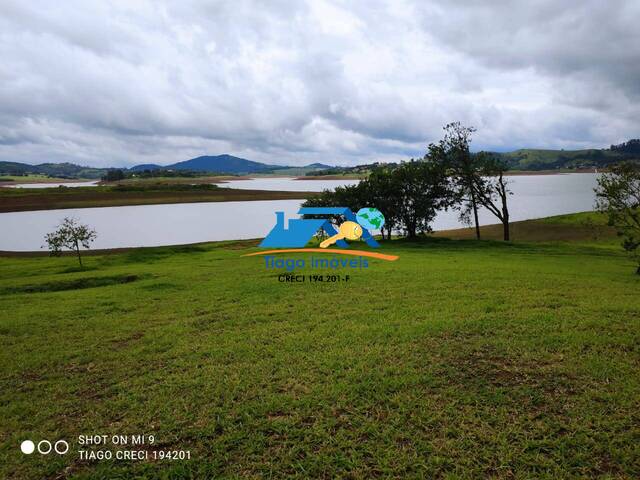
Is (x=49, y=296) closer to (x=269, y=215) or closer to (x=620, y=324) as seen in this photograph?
(x=620, y=324)

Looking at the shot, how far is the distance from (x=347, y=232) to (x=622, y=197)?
22781mm

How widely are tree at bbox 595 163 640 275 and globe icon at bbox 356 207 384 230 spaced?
21779mm

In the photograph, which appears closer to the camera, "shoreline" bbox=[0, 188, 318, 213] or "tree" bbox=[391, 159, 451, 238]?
"tree" bbox=[391, 159, 451, 238]

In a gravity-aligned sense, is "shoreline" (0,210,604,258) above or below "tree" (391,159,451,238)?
below

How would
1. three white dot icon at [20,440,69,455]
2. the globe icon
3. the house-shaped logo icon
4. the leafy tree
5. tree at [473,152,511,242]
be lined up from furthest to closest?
the globe icon → the leafy tree → tree at [473,152,511,242] → the house-shaped logo icon → three white dot icon at [20,440,69,455]

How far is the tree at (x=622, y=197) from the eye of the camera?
19.2m

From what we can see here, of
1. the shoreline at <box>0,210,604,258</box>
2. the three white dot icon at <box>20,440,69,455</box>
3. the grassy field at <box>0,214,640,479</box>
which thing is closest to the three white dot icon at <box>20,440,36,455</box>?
the three white dot icon at <box>20,440,69,455</box>

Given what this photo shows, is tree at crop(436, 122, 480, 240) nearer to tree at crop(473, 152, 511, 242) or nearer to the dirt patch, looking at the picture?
tree at crop(473, 152, 511, 242)

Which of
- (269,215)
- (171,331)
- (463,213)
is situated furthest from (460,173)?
(269,215)

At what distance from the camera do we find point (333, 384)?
6562 millimetres

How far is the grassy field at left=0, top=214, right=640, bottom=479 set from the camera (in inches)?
190

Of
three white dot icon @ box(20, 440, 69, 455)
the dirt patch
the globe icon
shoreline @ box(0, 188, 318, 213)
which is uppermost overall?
shoreline @ box(0, 188, 318, 213)

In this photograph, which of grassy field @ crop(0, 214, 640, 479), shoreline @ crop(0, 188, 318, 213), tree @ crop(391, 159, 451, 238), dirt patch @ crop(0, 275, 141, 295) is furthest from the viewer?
shoreline @ crop(0, 188, 318, 213)

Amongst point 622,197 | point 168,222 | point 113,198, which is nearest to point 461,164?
point 622,197
